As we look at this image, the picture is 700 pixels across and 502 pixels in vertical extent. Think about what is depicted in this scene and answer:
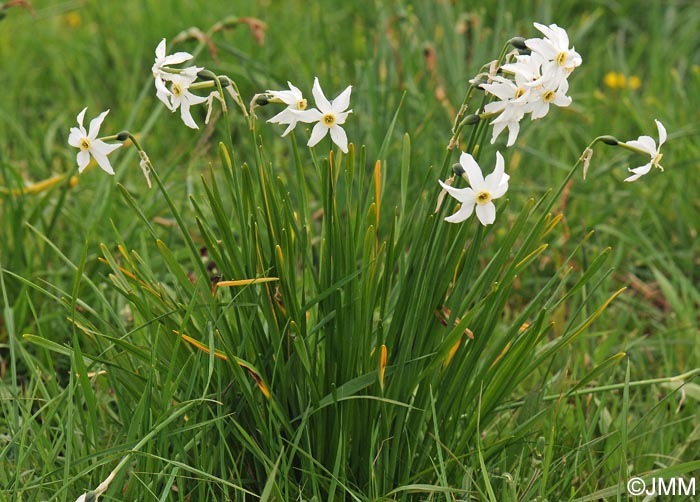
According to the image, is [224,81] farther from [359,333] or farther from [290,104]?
[359,333]

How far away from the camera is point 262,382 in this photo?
64.1 inches

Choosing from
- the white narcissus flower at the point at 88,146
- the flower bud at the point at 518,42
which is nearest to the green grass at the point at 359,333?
the white narcissus flower at the point at 88,146

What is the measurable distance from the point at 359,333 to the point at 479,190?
394 millimetres

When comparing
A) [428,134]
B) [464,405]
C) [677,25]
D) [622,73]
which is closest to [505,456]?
[464,405]

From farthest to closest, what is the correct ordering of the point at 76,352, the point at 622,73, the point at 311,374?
1. the point at 622,73
2. the point at 311,374
3. the point at 76,352

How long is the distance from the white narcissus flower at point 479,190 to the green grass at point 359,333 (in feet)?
0.60

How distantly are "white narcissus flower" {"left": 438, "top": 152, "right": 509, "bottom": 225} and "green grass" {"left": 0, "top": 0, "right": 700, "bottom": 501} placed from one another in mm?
183

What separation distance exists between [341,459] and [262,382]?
205mm

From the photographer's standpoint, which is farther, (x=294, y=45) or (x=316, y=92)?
(x=294, y=45)

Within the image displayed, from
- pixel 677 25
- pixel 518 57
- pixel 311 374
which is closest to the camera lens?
pixel 518 57

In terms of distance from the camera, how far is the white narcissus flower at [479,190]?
1.34m

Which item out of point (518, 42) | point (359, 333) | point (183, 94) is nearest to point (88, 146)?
point (183, 94)

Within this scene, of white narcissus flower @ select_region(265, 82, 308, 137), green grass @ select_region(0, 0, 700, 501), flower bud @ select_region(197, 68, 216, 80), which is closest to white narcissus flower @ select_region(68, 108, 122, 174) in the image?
Answer: green grass @ select_region(0, 0, 700, 501)

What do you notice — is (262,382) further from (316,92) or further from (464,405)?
(316,92)
